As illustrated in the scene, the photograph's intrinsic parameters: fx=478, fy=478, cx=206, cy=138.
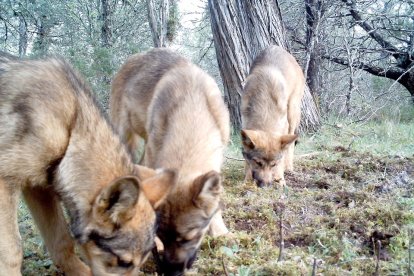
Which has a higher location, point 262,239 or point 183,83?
point 183,83

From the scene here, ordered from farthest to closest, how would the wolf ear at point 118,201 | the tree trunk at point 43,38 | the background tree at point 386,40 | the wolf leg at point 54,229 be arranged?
the tree trunk at point 43,38 → the background tree at point 386,40 → the wolf leg at point 54,229 → the wolf ear at point 118,201

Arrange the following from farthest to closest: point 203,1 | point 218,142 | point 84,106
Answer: point 203,1 → point 218,142 → point 84,106

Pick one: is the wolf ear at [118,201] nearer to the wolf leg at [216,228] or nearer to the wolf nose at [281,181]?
the wolf leg at [216,228]

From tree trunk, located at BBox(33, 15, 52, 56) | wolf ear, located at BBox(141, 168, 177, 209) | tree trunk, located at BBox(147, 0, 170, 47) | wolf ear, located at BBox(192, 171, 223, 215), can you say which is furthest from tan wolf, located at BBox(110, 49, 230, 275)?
tree trunk, located at BBox(33, 15, 52, 56)

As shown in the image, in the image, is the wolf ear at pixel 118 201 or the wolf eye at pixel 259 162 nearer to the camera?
the wolf ear at pixel 118 201

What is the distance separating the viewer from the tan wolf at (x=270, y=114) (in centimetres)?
819

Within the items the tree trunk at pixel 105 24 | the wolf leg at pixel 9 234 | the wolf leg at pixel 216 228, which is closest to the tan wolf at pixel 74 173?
the wolf leg at pixel 9 234

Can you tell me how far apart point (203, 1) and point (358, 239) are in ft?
44.6

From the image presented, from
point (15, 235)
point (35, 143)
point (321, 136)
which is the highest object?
point (35, 143)

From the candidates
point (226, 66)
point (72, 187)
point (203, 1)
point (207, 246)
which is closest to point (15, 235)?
point (72, 187)

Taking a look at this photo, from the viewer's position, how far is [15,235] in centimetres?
391

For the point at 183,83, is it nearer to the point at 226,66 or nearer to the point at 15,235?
the point at 15,235

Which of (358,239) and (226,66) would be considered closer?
(358,239)

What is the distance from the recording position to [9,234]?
12.7 ft
